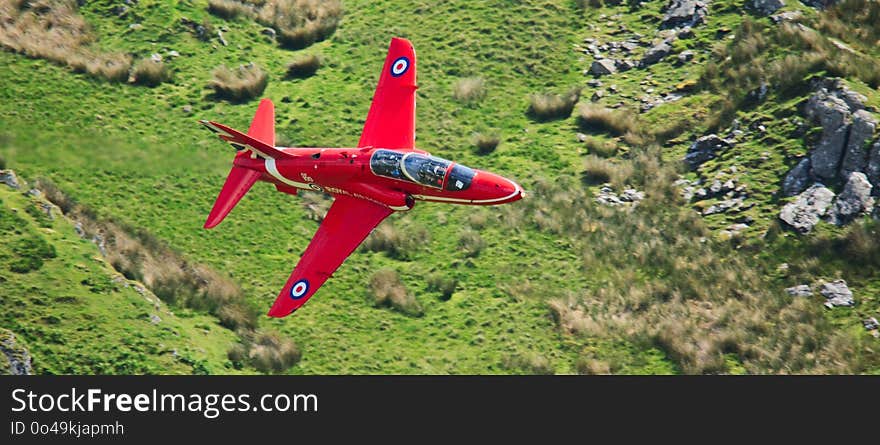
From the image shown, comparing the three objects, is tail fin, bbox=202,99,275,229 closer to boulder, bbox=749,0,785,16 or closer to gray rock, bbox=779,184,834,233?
gray rock, bbox=779,184,834,233

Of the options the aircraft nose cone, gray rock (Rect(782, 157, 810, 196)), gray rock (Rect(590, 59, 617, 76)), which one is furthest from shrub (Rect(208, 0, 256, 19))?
gray rock (Rect(782, 157, 810, 196))

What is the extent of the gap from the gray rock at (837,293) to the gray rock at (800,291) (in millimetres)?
345

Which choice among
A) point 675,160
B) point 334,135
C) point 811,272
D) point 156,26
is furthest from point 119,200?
point 811,272

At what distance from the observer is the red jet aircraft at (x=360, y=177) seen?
1230 inches

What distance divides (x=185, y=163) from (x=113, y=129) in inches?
149

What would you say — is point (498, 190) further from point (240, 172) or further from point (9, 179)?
point (9, 179)

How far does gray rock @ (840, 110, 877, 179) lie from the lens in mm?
36875

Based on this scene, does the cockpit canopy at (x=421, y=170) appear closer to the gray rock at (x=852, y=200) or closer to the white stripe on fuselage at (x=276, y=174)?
the white stripe on fuselage at (x=276, y=174)

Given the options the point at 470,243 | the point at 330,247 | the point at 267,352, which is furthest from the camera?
the point at 470,243

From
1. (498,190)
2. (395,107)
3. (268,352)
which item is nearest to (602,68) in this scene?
(395,107)

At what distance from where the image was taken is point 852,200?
36469 mm

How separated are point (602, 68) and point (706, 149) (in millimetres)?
6564

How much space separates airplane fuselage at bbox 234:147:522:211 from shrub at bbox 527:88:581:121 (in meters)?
11.7

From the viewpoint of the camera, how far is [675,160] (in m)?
40.8
